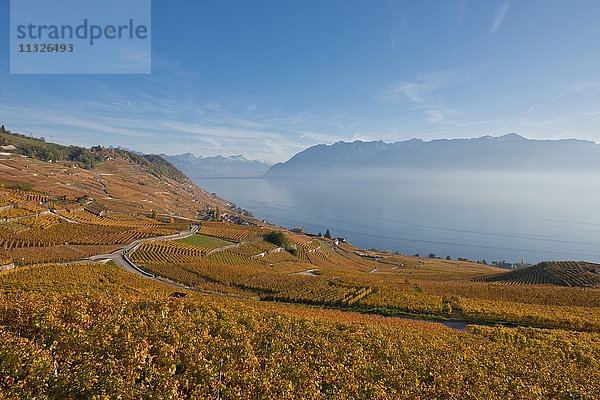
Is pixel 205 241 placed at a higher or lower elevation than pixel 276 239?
higher

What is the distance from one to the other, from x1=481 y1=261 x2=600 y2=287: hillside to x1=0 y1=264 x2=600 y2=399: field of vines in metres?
45.2

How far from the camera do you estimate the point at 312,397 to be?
32.4 ft

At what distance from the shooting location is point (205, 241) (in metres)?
67.2

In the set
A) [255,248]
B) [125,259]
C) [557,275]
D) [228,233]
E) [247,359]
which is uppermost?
[247,359]

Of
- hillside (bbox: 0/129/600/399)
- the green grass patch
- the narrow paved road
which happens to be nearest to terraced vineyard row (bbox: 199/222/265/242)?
the green grass patch

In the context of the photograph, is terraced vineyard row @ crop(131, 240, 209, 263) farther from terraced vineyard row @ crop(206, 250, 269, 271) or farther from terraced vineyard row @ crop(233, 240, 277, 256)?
terraced vineyard row @ crop(233, 240, 277, 256)

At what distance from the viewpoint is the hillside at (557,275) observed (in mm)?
51188

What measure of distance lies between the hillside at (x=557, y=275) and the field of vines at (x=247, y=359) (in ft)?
148

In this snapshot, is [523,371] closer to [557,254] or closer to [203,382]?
[203,382]

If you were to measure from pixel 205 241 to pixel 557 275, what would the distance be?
263 feet

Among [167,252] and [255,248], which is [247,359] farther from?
[255,248]

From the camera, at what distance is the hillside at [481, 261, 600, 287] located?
5119 centimetres

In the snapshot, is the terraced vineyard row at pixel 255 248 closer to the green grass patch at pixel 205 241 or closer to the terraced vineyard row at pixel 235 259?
the terraced vineyard row at pixel 235 259

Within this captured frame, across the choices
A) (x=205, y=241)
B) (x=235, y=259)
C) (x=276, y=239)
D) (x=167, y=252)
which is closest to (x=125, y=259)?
(x=167, y=252)
